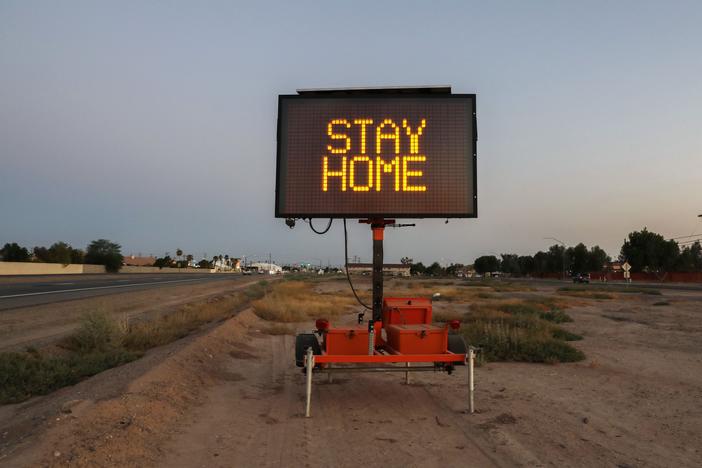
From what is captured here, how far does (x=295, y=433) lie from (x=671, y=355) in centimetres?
1019

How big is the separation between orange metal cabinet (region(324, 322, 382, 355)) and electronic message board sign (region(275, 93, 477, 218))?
155cm

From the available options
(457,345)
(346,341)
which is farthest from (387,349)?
(457,345)

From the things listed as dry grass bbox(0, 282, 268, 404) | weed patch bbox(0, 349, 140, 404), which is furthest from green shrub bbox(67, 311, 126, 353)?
weed patch bbox(0, 349, 140, 404)

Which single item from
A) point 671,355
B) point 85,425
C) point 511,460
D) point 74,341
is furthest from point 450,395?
point 74,341

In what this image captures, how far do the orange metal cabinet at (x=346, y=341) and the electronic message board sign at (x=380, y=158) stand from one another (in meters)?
1.55

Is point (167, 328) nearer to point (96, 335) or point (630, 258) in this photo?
point (96, 335)

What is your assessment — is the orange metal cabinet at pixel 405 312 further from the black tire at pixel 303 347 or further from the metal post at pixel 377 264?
the black tire at pixel 303 347

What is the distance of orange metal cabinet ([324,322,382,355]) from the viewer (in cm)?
578

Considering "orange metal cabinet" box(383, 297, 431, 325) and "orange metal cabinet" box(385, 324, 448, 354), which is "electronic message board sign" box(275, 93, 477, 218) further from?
"orange metal cabinet" box(385, 324, 448, 354)

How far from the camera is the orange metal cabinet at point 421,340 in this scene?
5730mm

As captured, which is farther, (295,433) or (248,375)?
(248,375)

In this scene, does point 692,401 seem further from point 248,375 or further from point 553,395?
point 248,375

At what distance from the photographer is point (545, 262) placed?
13162 cm

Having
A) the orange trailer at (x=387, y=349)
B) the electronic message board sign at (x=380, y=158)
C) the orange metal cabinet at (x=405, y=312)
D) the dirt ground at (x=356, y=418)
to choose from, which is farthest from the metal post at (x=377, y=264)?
the dirt ground at (x=356, y=418)
